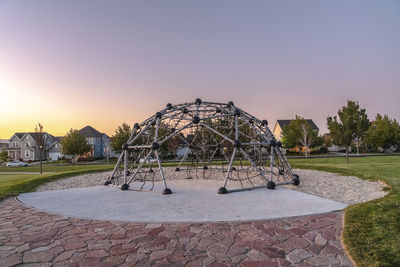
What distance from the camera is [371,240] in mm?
3783

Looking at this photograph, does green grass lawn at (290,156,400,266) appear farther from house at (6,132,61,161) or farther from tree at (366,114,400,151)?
house at (6,132,61,161)

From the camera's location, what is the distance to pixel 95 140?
61.1m

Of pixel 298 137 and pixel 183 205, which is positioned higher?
pixel 298 137

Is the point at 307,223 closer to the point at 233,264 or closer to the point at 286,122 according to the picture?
the point at 233,264

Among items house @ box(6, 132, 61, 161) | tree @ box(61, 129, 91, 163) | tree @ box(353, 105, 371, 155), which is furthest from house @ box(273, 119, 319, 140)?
house @ box(6, 132, 61, 161)

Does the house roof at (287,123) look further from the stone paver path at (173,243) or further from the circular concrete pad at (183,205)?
the stone paver path at (173,243)

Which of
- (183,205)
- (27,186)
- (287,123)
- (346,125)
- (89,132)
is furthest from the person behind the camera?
(287,123)

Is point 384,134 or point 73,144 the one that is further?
point 384,134

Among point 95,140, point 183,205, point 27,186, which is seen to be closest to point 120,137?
point 95,140

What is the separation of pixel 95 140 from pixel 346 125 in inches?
2213

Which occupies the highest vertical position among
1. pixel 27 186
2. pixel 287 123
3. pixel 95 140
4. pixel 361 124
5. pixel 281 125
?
pixel 287 123

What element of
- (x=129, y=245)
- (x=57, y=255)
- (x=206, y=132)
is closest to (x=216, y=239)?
(x=129, y=245)

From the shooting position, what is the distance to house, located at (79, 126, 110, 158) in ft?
197

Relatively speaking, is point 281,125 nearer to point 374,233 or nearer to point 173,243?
point 374,233
